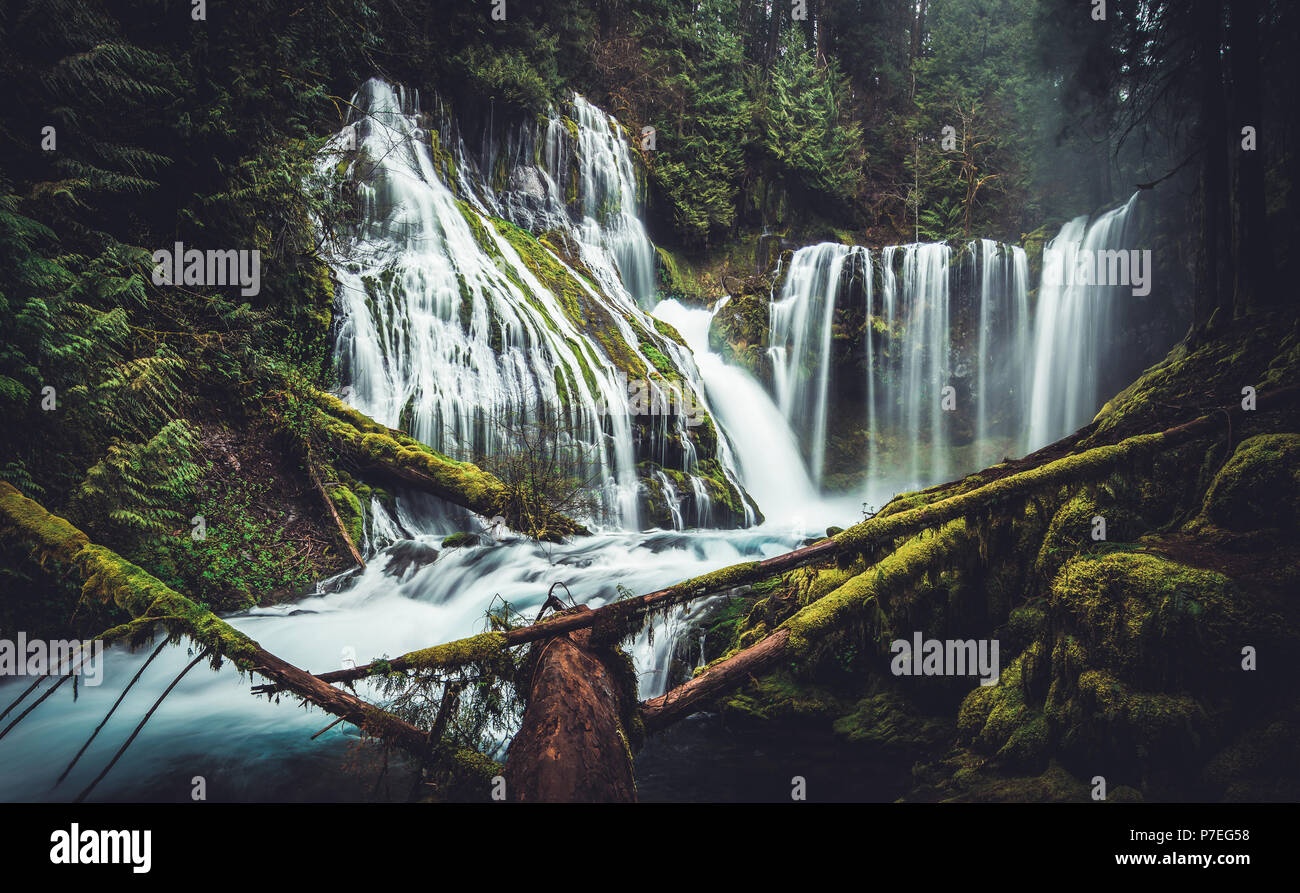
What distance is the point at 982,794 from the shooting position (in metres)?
2.94

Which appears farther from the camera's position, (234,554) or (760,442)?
(760,442)

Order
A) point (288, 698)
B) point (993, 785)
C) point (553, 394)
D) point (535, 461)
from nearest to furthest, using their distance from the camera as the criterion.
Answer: point (993, 785) → point (288, 698) → point (535, 461) → point (553, 394)

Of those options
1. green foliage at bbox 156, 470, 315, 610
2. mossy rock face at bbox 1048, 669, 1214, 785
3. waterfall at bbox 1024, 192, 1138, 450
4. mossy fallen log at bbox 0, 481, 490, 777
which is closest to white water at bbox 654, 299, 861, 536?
waterfall at bbox 1024, 192, 1138, 450

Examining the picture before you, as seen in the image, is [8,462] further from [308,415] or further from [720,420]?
[720,420]

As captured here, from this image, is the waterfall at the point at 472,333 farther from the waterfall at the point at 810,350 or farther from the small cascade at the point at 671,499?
the waterfall at the point at 810,350

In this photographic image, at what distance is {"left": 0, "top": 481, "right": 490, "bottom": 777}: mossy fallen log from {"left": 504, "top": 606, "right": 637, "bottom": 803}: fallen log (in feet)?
2.28

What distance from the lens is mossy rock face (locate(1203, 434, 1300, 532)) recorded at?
311 cm

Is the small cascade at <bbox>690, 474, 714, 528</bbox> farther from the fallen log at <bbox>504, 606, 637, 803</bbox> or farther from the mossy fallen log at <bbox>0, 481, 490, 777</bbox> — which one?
the mossy fallen log at <bbox>0, 481, 490, 777</bbox>

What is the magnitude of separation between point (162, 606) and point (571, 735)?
2.46m

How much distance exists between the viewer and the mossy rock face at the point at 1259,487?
311cm

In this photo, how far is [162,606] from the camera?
3.14m

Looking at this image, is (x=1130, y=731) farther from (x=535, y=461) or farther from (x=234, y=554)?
(x=234, y=554)

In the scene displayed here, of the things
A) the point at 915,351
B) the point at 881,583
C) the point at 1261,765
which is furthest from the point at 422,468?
the point at 915,351
